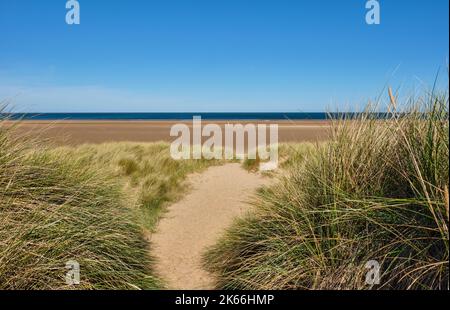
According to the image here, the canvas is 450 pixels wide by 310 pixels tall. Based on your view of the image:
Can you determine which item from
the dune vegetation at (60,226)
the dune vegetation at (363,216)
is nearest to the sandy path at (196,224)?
the dune vegetation at (60,226)

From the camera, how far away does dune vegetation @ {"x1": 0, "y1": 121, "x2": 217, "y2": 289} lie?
2984 millimetres

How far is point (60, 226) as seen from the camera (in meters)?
3.42

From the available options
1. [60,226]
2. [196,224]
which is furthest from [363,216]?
[196,224]

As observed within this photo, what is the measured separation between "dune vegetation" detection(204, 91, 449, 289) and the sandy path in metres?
0.43

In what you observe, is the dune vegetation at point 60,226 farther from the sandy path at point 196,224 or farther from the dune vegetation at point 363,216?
the dune vegetation at point 363,216

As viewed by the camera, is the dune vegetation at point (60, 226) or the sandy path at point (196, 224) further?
the sandy path at point (196, 224)

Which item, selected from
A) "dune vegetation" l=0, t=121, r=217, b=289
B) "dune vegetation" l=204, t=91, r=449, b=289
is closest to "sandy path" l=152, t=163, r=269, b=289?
"dune vegetation" l=0, t=121, r=217, b=289

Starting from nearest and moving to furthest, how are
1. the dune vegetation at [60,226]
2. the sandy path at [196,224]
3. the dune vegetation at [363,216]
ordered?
the dune vegetation at [363,216] → the dune vegetation at [60,226] → the sandy path at [196,224]

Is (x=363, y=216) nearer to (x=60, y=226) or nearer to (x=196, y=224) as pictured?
(x=60, y=226)

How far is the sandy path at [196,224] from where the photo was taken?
4.41m

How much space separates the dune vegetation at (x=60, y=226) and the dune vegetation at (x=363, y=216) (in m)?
1.13
